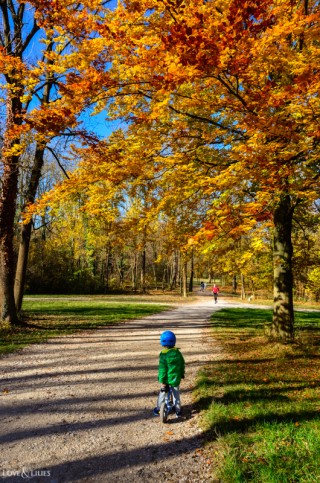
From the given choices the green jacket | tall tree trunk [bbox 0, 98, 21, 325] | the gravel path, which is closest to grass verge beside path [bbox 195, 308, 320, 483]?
the gravel path

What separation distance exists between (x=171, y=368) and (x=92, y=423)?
1.26 metres

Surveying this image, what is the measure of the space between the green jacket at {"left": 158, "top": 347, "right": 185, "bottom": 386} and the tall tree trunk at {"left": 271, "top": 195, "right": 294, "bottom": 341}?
505 centimetres

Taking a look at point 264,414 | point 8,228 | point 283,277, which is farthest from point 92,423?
point 8,228

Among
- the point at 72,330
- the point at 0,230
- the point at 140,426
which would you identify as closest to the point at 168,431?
the point at 140,426

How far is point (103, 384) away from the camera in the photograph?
5.79 meters

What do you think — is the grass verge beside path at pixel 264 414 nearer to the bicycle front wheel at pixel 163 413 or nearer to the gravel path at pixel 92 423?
the gravel path at pixel 92 423

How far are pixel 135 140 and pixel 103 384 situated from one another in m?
4.88

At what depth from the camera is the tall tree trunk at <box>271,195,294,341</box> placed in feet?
28.2

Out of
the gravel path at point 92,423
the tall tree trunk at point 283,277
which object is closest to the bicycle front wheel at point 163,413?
the gravel path at point 92,423

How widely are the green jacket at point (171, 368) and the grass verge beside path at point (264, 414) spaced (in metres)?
0.65

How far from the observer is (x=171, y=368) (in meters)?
4.42

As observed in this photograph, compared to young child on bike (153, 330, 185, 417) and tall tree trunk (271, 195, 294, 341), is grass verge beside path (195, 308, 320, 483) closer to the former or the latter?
young child on bike (153, 330, 185, 417)

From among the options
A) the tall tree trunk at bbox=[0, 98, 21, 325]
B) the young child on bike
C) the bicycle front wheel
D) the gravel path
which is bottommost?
the gravel path

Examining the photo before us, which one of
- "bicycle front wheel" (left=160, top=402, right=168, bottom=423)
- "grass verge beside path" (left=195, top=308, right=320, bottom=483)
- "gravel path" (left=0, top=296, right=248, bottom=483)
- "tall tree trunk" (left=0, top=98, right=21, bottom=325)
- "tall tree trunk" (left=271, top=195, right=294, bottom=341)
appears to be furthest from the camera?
"tall tree trunk" (left=0, top=98, right=21, bottom=325)
